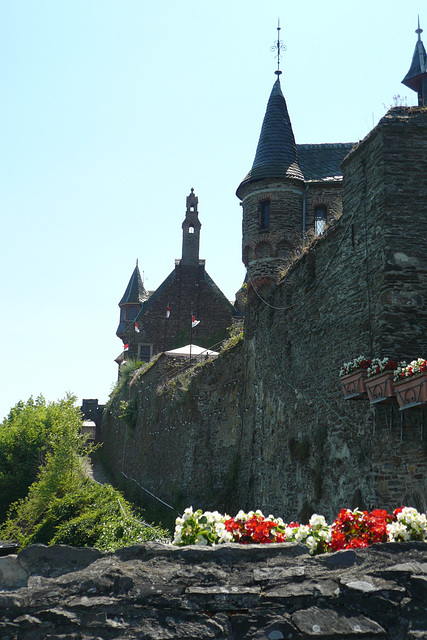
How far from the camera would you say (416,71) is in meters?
27.8

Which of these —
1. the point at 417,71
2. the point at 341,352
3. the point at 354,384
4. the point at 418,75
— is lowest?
the point at 354,384

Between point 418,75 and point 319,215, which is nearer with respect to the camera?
point 319,215

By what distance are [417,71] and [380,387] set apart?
21676mm

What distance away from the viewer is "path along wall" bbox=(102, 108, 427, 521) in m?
10.4

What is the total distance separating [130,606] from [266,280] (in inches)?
555

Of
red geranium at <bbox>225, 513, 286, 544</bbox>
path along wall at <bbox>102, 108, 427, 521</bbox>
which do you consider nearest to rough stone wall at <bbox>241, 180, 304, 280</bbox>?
path along wall at <bbox>102, 108, 427, 521</bbox>

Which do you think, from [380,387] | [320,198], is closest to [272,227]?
[320,198]

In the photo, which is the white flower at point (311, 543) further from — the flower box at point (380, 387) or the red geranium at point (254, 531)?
the flower box at point (380, 387)

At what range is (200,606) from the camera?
14.4ft

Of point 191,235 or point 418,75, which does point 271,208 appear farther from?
point 191,235

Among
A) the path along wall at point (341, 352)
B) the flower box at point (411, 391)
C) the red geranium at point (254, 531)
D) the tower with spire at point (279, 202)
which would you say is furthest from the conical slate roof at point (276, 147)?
the red geranium at point (254, 531)

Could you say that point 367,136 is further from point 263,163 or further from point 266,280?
point 263,163

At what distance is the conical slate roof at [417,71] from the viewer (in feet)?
90.0

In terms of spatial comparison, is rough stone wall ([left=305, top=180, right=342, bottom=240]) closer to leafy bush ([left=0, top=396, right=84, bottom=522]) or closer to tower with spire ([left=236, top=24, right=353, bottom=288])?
tower with spire ([left=236, top=24, right=353, bottom=288])
